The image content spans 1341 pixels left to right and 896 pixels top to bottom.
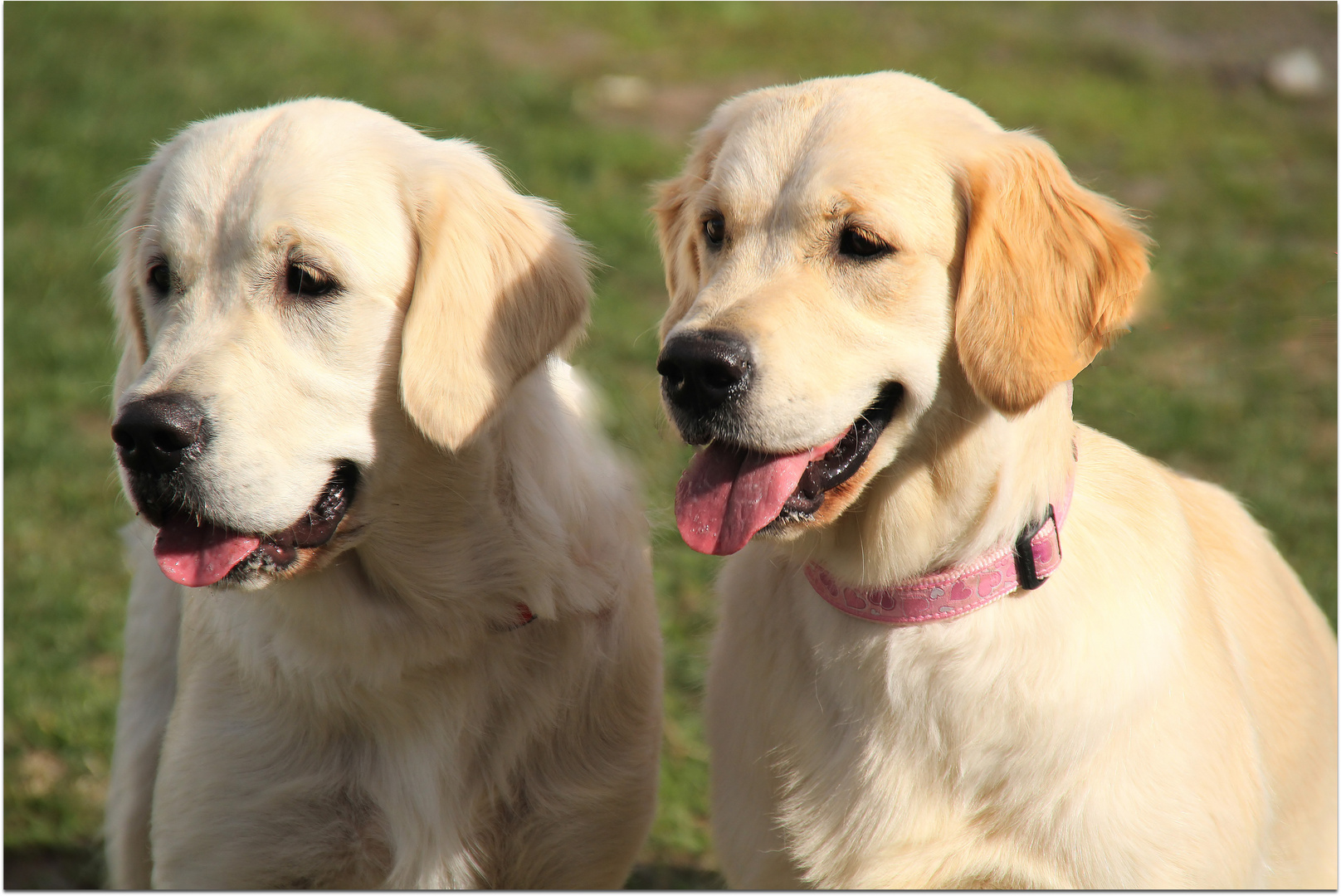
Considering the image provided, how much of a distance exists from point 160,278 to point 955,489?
6.38 feet

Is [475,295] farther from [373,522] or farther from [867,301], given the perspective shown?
[867,301]

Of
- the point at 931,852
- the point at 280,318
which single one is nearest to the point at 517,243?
the point at 280,318

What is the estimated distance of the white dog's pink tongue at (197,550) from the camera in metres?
2.62

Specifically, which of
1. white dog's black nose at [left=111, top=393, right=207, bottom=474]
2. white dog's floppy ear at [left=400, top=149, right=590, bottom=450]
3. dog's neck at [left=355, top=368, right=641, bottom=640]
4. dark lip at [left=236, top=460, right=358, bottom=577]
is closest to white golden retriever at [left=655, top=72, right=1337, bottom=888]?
white dog's floppy ear at [left=400, top=149, right=590, bottom=450]

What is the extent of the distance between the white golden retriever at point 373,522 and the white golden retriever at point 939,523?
0.49 m

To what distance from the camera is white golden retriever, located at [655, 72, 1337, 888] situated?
238cm

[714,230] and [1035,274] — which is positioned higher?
[1035,274]

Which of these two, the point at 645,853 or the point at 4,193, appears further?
the point at 4,193

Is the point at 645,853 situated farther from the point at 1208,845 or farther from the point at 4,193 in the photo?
the point at 4,193

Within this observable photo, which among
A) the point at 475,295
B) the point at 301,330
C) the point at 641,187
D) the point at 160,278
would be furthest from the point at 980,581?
the point at 641,187

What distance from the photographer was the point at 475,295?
2695mm

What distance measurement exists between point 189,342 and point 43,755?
2426 millimetres

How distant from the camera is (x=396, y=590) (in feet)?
9.47

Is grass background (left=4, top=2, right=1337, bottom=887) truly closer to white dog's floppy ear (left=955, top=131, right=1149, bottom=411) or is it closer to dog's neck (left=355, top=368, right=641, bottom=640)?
dog's neck (left=355, top=368, right=641, bottom=640)
